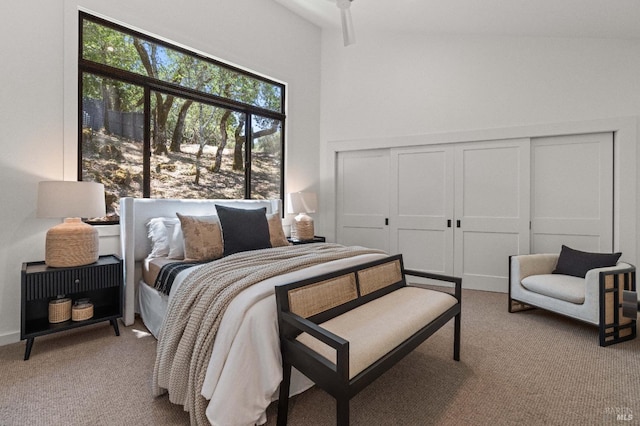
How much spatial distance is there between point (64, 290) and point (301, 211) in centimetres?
271

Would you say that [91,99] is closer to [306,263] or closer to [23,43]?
[23,43]

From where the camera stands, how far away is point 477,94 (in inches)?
161

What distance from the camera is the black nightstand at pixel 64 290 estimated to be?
7.25 feet

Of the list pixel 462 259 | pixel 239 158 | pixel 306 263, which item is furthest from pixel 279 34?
pixel 462 259

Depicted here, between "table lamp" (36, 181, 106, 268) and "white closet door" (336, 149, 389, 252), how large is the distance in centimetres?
336

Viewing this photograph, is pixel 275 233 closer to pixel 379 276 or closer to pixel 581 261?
pixel 379 276

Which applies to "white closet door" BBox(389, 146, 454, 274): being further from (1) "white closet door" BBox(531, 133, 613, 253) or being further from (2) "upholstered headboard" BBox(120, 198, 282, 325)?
(2) "upholstered headboard" BBox(120, 198, 282, 325)

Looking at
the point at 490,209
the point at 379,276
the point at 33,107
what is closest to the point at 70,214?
the point at 33,107

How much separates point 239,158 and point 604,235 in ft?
14.9

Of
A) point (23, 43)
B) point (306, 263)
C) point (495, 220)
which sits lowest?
point (306, 263)

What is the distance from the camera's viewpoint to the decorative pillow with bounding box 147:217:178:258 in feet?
9.36

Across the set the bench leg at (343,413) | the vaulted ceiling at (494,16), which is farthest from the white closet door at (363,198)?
the bench leg at (343,413)

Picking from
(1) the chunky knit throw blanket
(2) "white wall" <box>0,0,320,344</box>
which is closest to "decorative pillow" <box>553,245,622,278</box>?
(1) the chunky knit throw blanket

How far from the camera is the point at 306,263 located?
2172mm
